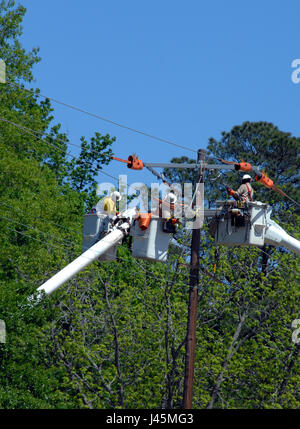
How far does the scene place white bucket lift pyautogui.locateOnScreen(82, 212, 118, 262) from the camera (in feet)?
76.9

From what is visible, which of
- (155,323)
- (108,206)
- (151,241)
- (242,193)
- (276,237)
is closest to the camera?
(151,241)

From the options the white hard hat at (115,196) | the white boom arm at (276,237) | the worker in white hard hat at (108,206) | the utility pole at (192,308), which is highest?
the white hard hat at (115,196)

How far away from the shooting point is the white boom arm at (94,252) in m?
22.7

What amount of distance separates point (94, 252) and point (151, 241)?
133cm

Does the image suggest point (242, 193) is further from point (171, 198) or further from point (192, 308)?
point (192, 308)

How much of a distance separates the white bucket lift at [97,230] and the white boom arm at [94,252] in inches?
10.7

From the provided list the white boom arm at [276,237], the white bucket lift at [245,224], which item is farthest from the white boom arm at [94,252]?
the white boom arm at [276,237]

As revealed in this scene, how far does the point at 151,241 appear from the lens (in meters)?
22.5

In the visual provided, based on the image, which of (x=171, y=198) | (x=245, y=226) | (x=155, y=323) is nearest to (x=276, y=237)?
(x=245, y=226)

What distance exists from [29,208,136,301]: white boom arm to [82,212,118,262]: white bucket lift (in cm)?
27

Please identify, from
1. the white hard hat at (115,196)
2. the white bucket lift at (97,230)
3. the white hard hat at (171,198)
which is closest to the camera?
the white hard hat at (171,198)

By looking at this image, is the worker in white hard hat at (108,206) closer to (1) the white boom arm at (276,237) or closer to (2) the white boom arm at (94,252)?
(2) the white boom arm at (94,252)

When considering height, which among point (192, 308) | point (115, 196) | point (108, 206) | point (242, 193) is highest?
point (242, 193)
